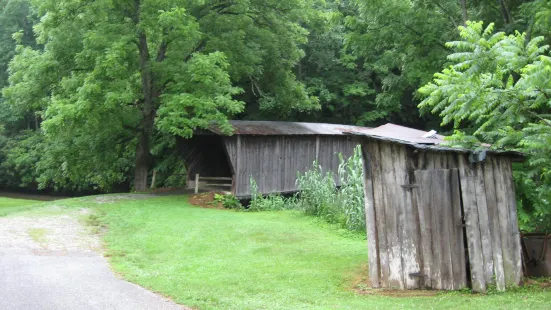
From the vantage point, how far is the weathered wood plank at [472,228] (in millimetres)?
7742

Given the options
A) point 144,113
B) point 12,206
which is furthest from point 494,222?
point 12,206

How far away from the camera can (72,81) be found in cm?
1903

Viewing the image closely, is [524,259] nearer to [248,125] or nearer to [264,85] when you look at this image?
[248,125]

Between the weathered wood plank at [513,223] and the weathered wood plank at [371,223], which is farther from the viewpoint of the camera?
the weathered wood plank at [371,223]

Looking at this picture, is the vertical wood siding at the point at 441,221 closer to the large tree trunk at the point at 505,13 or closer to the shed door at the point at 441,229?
the shed door at the point at 441,229

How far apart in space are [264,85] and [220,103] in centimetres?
813

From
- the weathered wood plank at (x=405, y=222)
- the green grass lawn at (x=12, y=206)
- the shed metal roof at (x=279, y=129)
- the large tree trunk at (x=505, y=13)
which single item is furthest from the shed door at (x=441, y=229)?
the green grass lawn at (x=12, y=206)

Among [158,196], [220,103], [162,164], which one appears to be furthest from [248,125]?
[162,164]

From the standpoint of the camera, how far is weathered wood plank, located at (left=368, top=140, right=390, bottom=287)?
821cm

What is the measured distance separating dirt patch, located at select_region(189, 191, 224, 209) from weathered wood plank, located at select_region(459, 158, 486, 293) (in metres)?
11.4

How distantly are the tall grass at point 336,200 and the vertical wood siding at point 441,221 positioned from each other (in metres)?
3.71

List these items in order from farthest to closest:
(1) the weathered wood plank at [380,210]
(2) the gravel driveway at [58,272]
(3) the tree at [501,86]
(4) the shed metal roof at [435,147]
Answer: (1) the weathered wood plank at [380,210], (4) the shed metal roof at [435,147], (2) the gravel driveway at [58,272], (3) the tree at [501,86]

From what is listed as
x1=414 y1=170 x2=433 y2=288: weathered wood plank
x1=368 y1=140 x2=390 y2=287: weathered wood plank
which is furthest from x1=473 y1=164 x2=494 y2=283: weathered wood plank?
x1=368 y1=140 x2=390 y2=287: weathered wood plank

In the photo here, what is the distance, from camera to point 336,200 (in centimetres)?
1492
